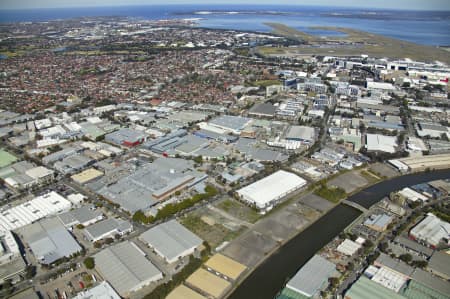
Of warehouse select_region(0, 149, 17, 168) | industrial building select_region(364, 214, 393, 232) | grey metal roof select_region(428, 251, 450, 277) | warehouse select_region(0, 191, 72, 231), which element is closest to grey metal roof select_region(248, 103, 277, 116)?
industrial building select_region(364, 214, 393, 232)

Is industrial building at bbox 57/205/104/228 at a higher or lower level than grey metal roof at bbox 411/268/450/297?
higher

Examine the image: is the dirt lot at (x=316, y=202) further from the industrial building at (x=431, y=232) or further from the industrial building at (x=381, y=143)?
the industrial building at (x=381, y=143)

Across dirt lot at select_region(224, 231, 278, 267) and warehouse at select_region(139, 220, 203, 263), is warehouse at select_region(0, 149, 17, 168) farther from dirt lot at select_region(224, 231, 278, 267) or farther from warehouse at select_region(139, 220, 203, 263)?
dirt lot at select_region(224, 231, 278, 267)

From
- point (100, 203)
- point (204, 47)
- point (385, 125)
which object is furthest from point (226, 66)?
point (100, 203)

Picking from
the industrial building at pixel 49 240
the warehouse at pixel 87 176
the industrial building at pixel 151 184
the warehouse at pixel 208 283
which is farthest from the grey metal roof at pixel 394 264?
the warehouse at pixel 87 176

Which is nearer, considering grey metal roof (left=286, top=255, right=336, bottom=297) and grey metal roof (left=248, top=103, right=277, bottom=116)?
grey metal roof (left=286, top=255, right=336, bottom=297)

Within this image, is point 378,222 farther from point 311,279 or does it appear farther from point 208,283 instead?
point 208,283

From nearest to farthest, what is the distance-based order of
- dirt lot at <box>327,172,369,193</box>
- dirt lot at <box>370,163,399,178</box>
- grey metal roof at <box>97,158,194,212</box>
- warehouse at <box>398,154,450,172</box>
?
grey metal roof at <box>97,158,194,212</box>
dirt lot at <box>327,172,369,193</box>
dirt lot at <box>370,163,399,178</box>
warehouse at <box>398,154,450,172</box>
